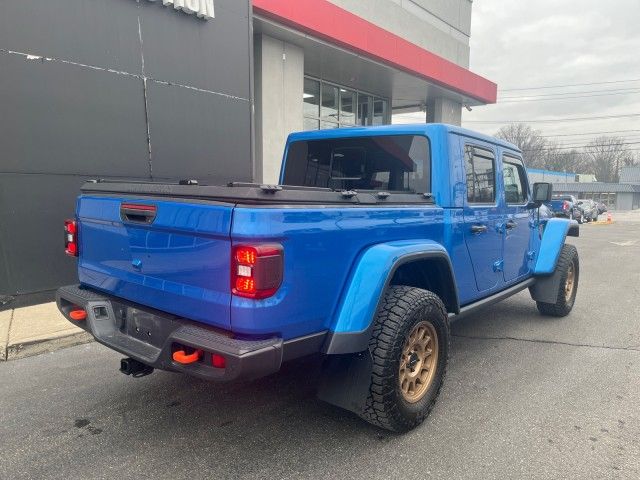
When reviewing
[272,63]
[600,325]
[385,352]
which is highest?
[272,63]

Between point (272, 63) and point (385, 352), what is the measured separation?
890cm

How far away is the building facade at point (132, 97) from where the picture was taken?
221 inches

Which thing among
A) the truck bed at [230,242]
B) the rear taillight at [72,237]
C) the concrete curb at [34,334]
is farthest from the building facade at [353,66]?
the truck bed at [230,242]

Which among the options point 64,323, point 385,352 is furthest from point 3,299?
point 385,352

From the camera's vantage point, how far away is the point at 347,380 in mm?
2727

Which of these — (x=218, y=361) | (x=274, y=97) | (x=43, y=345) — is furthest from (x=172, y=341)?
(x=274, y=97)

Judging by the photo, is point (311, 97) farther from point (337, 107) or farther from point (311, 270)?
point (311, 270)

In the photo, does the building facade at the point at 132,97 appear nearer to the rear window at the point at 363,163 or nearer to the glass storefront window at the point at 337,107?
the glass storefront window at the point at 337,107

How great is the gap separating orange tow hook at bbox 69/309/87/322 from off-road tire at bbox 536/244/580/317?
4887 mm

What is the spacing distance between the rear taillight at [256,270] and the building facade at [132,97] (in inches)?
189

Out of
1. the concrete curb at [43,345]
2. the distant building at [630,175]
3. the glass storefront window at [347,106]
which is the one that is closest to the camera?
the concrete curb at [43,345]

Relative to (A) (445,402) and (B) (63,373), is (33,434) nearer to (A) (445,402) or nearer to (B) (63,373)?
(B) (63,373)

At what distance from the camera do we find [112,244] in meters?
2.90

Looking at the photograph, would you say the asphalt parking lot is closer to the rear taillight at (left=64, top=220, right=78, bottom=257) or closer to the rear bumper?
the rear bumper
